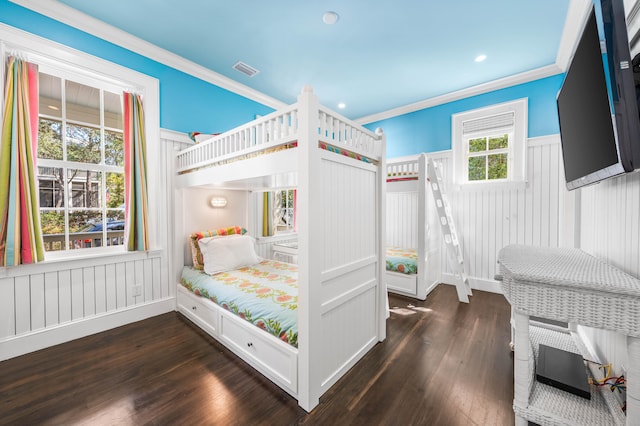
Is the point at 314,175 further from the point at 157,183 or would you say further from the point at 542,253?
the point at 157,183

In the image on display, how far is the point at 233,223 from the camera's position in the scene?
352cm

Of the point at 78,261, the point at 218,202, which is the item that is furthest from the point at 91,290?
the point at 218,202

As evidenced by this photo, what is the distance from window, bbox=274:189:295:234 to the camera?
13.9ft

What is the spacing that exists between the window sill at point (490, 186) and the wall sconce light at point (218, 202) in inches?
137

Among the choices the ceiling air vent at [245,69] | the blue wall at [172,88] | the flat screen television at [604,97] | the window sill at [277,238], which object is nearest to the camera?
the flat screen television at [604,97]

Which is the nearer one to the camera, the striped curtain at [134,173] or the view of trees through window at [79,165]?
the view of trees through window at [79,165]

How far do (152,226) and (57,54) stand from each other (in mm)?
1733

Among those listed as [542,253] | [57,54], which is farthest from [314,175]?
[57,54]

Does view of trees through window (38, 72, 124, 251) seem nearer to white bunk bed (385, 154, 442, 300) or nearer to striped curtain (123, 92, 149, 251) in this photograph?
striped curtain (123, 92, 149, 251)

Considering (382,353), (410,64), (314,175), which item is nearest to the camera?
(314,175)

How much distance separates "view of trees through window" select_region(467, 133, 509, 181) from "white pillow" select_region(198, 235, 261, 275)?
11.3ft

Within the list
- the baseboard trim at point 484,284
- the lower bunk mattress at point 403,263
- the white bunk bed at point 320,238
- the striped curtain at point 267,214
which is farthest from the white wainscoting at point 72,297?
the baseboard trim at point 484,284

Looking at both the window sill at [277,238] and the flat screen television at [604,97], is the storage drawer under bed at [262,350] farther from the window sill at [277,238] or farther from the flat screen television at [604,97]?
the flat screen television at [604,97]

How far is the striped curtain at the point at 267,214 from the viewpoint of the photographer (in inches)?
149
